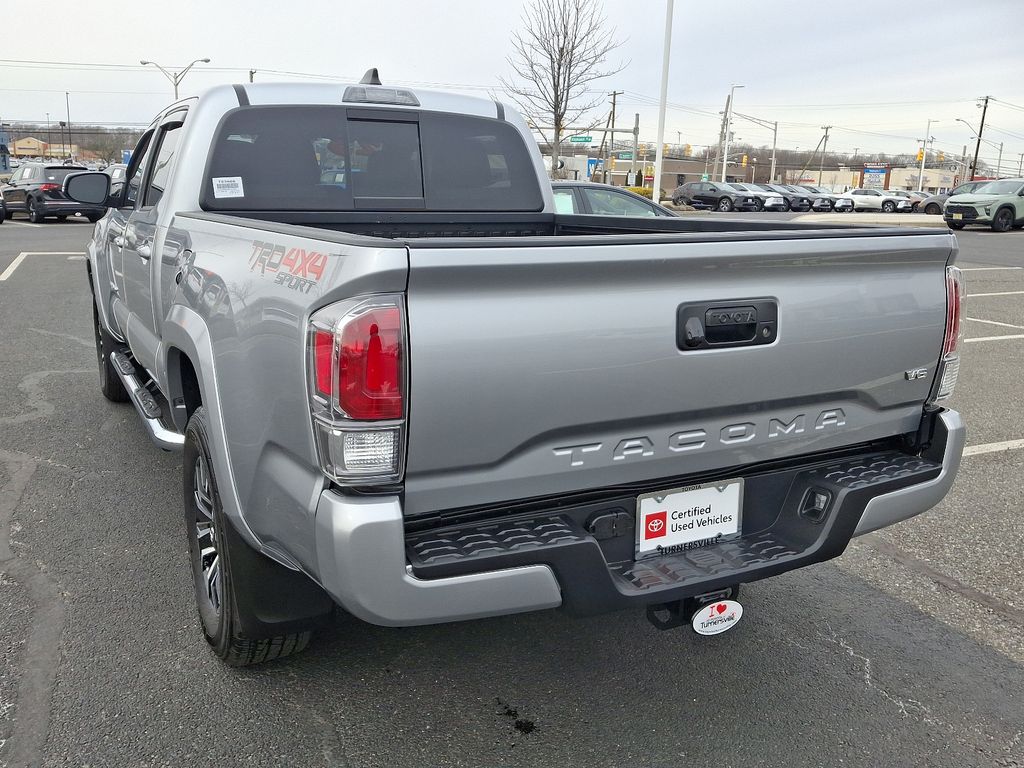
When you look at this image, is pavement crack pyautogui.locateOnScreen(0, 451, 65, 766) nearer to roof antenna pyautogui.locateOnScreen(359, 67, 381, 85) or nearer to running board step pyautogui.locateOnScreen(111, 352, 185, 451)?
running board step pyautogui.locateOnScreen(111, 352, 185, 451)

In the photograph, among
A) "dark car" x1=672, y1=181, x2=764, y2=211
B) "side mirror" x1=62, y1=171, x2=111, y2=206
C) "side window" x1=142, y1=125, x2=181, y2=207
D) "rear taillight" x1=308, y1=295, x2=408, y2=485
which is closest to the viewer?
"rear taillight" x1=308, y1=295, x2=408, y2=485

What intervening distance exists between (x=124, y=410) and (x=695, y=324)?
505cm

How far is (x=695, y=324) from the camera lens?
91.0 inches

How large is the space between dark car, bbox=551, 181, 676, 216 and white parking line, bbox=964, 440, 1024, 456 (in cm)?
516

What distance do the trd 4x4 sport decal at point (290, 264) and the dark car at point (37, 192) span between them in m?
24.7

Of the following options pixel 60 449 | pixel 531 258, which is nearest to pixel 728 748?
pixel 531 258

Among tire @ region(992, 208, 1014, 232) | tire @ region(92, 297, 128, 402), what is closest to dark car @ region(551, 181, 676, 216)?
tire @ region(92, 297, 128, 402)

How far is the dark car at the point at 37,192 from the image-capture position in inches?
965

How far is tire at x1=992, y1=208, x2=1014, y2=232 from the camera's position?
26.9 meters

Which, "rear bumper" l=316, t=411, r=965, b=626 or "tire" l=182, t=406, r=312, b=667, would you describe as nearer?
"rear bumper" l=316, t=411, r=965, b=626

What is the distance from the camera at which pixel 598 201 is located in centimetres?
1038

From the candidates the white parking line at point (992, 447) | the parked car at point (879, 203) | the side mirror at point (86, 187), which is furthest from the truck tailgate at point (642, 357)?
the parked car at point (879, 203)

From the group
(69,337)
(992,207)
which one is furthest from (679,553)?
(992,207)

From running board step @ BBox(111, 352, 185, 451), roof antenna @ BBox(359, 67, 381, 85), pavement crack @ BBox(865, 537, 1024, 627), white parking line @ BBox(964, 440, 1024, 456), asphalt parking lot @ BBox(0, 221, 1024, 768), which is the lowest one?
asphalt parking lot @ BBox(0, 221, 1024, 768)
